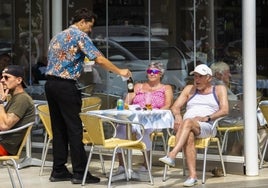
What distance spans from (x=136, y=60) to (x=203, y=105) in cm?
187

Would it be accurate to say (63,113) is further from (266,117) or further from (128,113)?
(266,117)

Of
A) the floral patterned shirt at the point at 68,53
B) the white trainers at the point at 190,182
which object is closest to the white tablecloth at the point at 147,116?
the floral patterned shirt at the point at 68,53

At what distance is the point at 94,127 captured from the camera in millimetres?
7172

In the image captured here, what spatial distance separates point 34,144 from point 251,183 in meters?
3.49

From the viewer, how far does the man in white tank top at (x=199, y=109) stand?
737 cm

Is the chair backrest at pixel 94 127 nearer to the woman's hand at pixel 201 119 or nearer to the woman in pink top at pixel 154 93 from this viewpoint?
the woman in pink top at pixel 154 93

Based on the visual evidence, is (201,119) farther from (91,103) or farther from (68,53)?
(91,103)

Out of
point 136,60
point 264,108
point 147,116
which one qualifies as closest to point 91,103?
point 136,60

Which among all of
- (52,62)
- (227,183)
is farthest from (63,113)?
(227,183)

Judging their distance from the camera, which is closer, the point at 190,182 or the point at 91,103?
the point at 190,182

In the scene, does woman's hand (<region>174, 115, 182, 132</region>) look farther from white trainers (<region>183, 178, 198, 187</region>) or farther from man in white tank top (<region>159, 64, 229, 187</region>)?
white trainers (<region>183, 178, 198, 187</region>)

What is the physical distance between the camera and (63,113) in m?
7.49

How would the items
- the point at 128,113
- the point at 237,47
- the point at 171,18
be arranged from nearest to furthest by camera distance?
the point at 128,113 → the point at 237,47 → the point at 171,18

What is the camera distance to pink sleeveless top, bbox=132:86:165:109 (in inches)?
323
